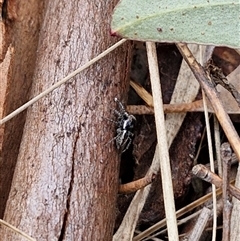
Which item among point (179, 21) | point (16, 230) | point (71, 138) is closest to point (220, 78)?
point (179, 21)

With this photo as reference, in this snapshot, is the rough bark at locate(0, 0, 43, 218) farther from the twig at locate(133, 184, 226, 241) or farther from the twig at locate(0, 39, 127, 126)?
the twig at locate(133, 184, 226, 241)

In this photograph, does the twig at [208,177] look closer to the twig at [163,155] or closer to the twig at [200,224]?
the twig at [163,155]

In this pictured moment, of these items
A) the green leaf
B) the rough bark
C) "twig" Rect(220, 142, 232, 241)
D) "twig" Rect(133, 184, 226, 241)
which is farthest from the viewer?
"twig" Rect(133, 184, 226, 241)

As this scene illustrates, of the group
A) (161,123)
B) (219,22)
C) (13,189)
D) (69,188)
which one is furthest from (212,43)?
(13,189)

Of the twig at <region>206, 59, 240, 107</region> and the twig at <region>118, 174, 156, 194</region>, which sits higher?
the twig at <region>206, 59, 240, 107</region>

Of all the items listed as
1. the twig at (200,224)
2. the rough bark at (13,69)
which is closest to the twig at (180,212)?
the twig at (200,224)

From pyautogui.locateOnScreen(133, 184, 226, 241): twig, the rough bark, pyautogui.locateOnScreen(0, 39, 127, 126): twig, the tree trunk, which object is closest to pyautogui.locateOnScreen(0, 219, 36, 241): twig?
the tree trunk

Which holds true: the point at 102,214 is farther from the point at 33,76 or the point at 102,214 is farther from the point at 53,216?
the point at 33,76
